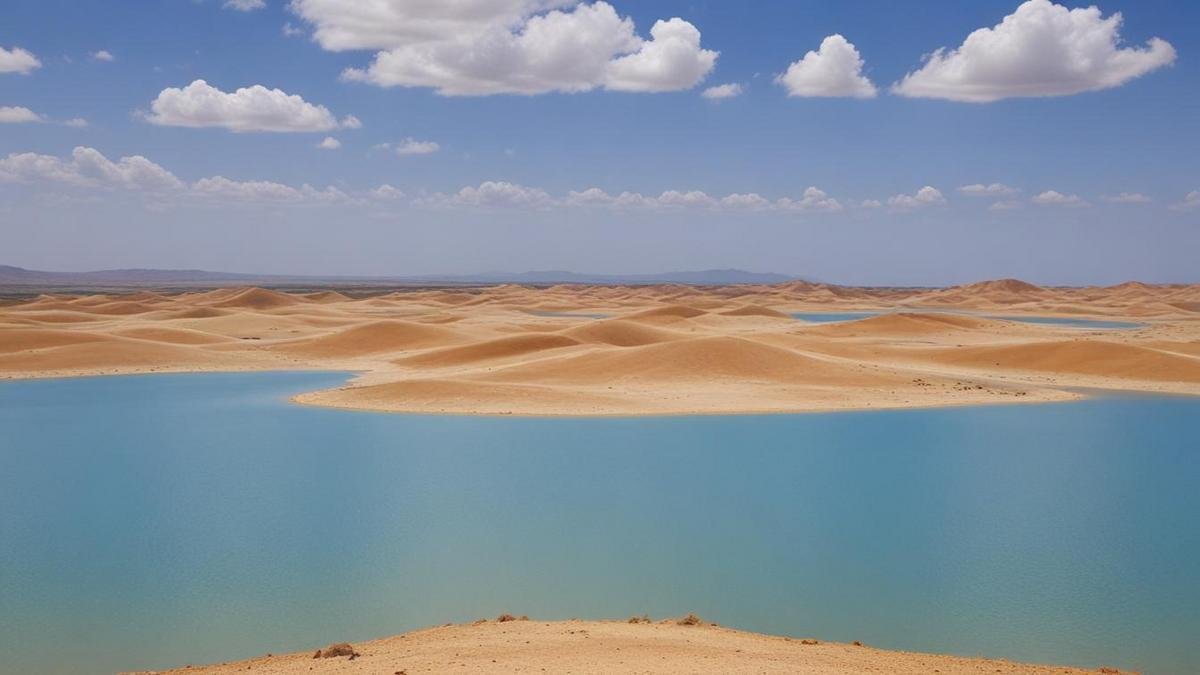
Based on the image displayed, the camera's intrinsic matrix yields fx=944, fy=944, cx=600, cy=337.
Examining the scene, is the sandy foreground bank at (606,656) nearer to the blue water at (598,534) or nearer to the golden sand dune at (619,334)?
the blue water at (598,534)

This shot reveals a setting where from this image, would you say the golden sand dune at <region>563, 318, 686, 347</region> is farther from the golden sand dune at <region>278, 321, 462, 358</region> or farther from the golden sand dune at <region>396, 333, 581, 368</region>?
the golden sand dune at <region>278, 321, 462, 358</region>

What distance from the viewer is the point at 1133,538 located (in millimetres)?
15867

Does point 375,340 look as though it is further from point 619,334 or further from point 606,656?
point 606,656

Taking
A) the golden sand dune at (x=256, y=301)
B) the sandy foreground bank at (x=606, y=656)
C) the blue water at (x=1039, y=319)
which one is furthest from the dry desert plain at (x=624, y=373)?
the golden sand dune at (x=256, y=301)

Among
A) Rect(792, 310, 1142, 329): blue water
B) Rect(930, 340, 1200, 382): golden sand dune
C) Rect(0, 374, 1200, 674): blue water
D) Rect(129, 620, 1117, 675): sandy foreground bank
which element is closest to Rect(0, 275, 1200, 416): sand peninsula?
Rect(930, 340, 1200, 382): golden sand dune

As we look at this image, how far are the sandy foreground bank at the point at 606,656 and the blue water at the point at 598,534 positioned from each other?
88cm

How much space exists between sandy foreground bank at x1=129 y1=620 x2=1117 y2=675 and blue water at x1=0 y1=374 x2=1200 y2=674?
876mm

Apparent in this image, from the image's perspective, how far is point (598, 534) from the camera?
15844mm

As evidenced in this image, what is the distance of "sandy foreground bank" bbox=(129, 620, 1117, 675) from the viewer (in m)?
9.15

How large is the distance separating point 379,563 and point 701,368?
26.5 m

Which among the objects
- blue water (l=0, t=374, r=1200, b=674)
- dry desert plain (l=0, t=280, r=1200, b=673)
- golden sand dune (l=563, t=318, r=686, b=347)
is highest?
golden sand dune (l=563, t=318, r=686, b=347)

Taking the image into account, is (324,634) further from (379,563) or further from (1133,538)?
(1133,538)

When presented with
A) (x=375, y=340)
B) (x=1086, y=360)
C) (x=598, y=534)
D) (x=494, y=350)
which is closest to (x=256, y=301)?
(x=375, y=340)

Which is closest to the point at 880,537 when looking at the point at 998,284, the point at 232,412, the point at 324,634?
the point at 324,634
